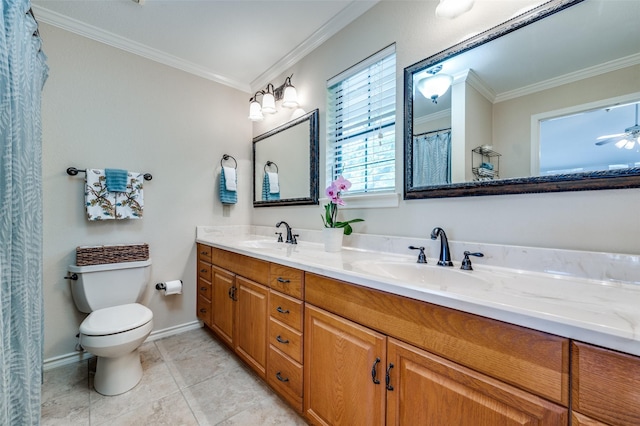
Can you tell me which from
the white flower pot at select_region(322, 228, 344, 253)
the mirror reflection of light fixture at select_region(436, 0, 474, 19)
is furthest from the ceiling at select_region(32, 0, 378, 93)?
the white flower pot at select_region(322, 228, 344, 253)

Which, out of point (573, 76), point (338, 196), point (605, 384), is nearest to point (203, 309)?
point (338, 196)

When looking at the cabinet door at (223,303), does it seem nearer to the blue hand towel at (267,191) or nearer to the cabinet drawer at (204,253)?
the cabinet drawer at (204,253)

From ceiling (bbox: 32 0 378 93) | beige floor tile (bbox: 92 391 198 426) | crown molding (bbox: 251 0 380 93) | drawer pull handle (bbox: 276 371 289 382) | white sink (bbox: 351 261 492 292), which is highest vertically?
ceiling (bbox: 32 0 378 93)

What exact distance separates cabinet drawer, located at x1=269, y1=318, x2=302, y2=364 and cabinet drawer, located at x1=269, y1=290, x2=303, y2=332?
0.03 m

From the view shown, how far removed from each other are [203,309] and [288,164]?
4.87 ft

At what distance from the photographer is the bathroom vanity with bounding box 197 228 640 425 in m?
0.57

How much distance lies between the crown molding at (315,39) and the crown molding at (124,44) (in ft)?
1.09

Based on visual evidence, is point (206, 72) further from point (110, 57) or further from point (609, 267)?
point (609, 267)

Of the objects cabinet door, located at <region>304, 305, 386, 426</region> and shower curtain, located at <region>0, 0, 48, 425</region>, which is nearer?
shower curtain, located at <region>0, 0, 48, 425</region>

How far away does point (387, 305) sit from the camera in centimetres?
92

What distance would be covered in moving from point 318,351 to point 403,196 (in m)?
0.91

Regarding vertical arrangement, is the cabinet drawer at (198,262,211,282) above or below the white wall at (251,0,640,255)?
below

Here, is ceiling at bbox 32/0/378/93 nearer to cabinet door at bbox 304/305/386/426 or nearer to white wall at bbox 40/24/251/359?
white wall at bbox 40/24/251/359

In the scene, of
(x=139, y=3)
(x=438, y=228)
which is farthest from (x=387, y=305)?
(x=139, y=3)
